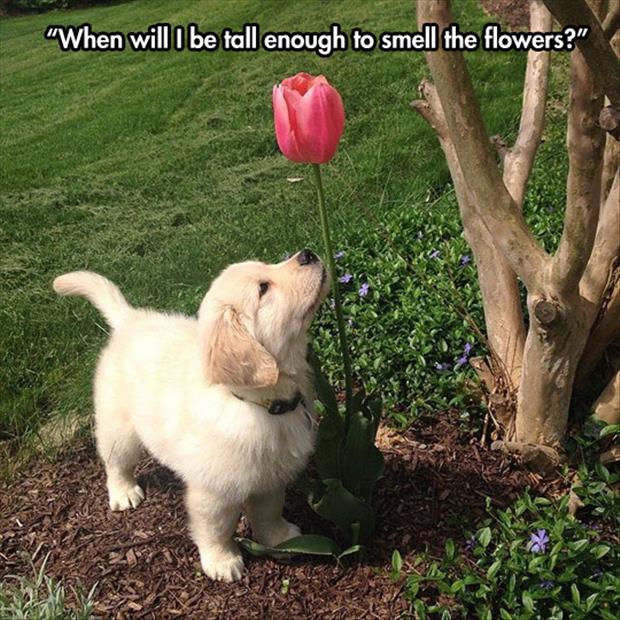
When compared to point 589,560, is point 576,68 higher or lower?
higher

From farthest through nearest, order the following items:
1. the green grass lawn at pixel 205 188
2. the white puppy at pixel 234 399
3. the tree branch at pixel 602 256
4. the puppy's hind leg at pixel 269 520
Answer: the green grass lawn at pixel 205 188, the tree branch at pixel 602 256, the puppy's hind leg at pixel 269 520, the white puppy at pixel 234 399

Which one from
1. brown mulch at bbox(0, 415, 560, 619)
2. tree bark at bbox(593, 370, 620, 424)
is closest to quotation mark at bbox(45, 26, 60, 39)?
brown mulch at bbox(0, 415, 560, 619)

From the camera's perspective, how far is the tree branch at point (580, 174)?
7.08 feet

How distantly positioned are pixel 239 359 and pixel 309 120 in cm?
67

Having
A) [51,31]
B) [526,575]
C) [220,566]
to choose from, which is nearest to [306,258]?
[220,566]

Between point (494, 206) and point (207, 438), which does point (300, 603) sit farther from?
point (494, 206)

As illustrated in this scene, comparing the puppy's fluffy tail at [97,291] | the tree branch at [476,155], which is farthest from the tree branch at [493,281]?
the puppy's fluffy tail at [97,291]

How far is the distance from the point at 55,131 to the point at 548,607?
296 inches

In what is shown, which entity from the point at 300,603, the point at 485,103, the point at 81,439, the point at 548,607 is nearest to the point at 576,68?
the point at 548,607

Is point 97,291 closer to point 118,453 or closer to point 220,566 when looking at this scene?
point 118,453

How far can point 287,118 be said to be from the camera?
201 centimetres

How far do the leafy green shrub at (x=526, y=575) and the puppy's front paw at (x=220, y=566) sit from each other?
0.59 m

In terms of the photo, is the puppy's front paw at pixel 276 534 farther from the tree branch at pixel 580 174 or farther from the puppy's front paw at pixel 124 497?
the tree branch at pixel 580 174

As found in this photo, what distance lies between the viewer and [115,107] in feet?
28.5
